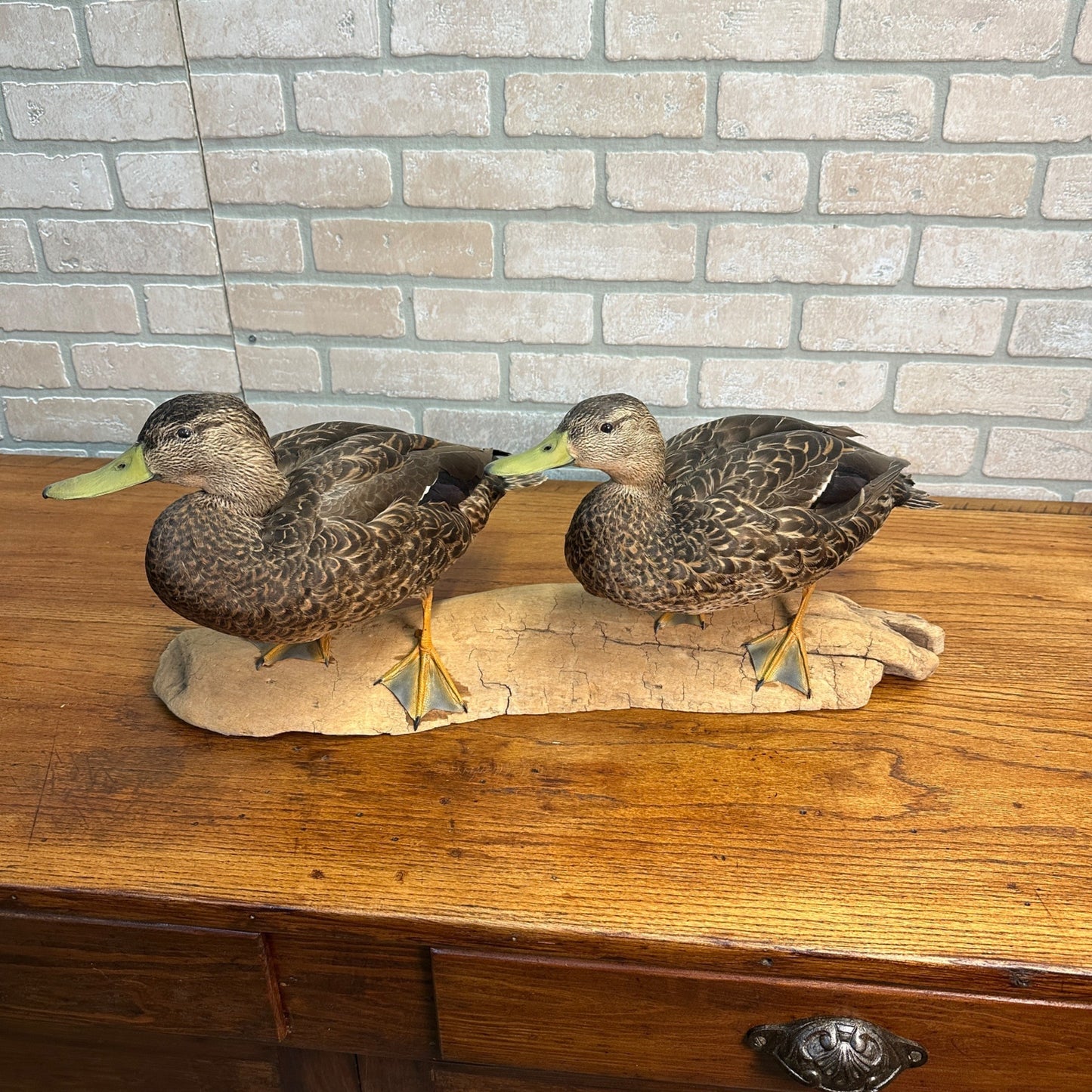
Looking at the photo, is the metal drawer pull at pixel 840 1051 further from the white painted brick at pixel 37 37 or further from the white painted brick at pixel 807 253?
the white painted brick at pixel 37 37

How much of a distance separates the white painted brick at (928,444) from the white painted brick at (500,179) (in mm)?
553

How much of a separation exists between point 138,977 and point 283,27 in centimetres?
112

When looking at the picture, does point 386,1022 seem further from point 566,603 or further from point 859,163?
point 859,163

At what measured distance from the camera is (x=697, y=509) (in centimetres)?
86

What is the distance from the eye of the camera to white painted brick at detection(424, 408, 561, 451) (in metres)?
1.40

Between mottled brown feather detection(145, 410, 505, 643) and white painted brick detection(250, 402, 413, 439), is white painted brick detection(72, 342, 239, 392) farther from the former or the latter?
mottled brown feather detection(145, 410, 505, 643)

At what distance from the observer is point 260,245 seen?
51.4 inches

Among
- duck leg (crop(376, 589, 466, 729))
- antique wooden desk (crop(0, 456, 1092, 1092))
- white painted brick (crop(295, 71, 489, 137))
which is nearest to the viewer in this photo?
antique wooden desk (crop(0, 456, 1092, 1092))

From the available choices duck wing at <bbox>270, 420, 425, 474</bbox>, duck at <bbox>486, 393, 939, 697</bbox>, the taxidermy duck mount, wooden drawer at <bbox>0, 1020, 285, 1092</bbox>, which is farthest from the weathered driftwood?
wooden drawer at <bbox>0, 1020, 285, 1092</bbox>

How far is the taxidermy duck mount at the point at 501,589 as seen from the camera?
0.78m

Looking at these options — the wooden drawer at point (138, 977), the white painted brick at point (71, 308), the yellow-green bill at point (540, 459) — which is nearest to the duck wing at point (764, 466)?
the yellow-green bill at point (540, 459)

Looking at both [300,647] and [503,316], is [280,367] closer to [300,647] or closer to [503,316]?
[503,316]

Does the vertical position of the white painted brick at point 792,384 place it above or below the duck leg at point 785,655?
above

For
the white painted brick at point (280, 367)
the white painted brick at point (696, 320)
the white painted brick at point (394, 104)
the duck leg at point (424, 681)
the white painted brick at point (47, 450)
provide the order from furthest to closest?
the white painted brick at point (47, 450)
the white painted brick at point (280, 367)
the white painted brick at point (696, 320)
the white painted brick at point (394, 104)
the duck leg at point (424, 681)
